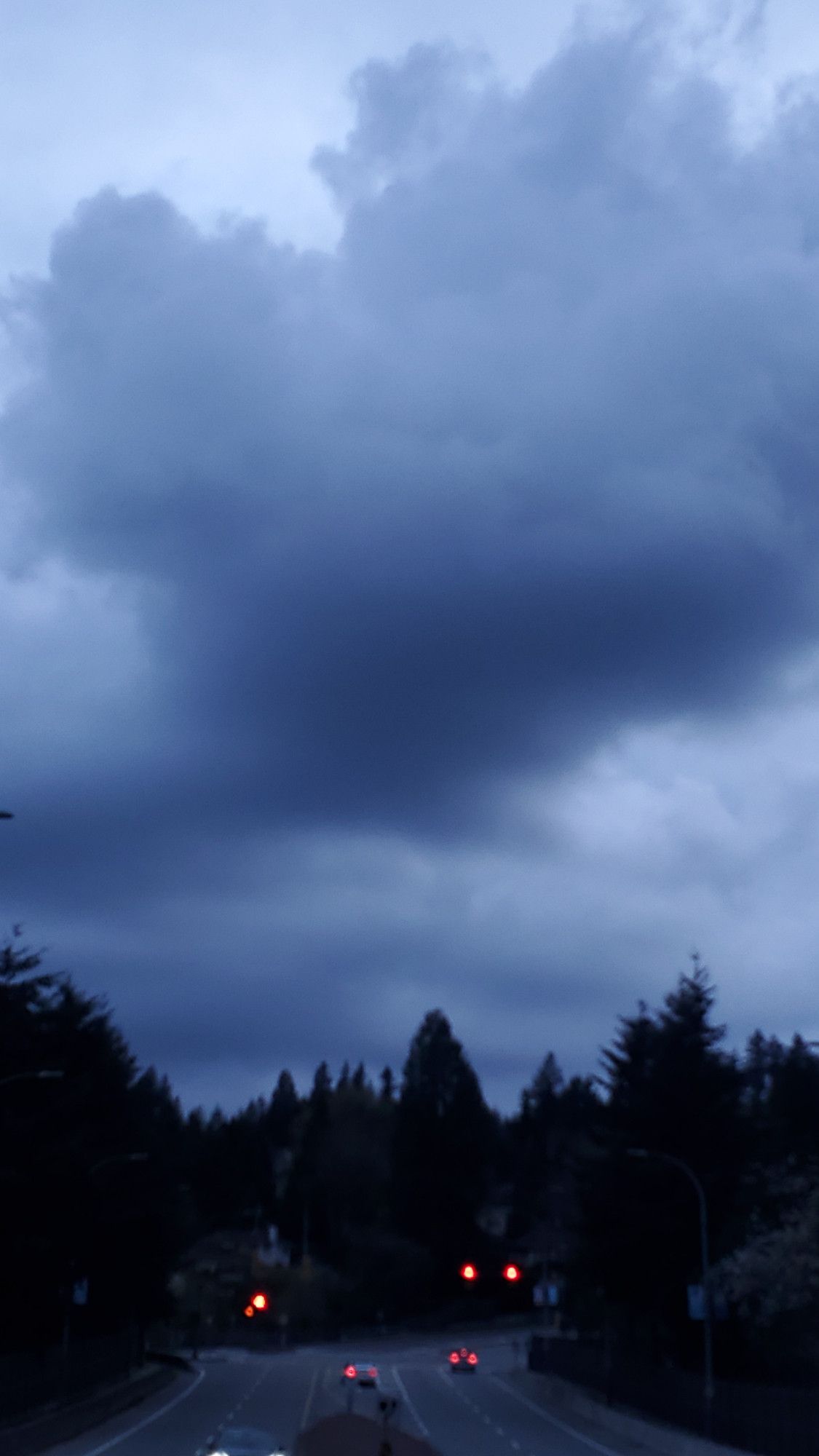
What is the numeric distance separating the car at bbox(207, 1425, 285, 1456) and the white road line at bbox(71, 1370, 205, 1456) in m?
10.5

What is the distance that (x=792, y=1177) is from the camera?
58.5m

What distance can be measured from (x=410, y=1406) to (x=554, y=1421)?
5696 mm

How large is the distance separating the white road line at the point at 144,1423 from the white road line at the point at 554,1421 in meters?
13.4

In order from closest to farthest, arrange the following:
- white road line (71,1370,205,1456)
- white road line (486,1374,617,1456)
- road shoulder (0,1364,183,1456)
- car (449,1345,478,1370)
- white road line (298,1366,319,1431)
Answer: road shoulder (0,1364,183,1456) < white road line (71,1370,205,1456) < white road line (486,1374,617,1456) < white road line (298,1366,319,1431) < car (449,1345,478,1370)

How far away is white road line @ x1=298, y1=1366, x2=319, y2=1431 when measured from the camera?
163ft

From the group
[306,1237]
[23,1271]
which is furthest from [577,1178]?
[306,1237]

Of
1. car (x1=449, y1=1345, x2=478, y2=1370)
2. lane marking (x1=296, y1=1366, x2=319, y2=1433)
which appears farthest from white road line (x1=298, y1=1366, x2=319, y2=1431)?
car (x1=449, y1=1345, x2=478, y2=1370)

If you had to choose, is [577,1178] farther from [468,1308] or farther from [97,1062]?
[468,1308]

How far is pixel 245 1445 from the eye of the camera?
1185 inches

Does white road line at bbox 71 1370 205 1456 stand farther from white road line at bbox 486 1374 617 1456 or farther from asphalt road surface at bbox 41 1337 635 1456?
white road line at bbox 486 1374 617 1456

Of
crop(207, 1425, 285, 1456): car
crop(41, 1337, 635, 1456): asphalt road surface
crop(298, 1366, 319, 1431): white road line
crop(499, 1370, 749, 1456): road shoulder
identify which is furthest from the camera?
crop(298, 1366, 319, 1431): white road line

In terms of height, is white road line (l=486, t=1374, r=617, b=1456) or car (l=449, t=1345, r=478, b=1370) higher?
car (l=449, t=1345, r=478, b=1370)

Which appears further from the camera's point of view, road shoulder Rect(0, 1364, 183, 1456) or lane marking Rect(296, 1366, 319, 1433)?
lane marking Rect(296, 1366, 319, 1433)

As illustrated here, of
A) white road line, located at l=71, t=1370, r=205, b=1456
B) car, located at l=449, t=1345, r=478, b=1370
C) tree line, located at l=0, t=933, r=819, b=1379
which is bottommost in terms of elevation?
white road line, located at l=71, t=1370, r=205, b=1456
